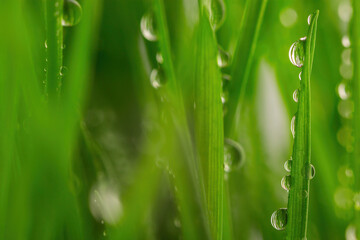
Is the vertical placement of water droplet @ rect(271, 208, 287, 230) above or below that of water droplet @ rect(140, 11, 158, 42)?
below

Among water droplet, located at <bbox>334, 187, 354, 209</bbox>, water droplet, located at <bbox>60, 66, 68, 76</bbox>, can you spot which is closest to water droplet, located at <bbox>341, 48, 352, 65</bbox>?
water droplet, located at <bbox>334, 187, 354, 209</bbox>

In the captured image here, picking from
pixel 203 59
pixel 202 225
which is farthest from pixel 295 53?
pixel 202 225

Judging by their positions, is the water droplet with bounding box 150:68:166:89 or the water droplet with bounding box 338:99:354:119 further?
the water droplet with bounding box 338:99:354:119

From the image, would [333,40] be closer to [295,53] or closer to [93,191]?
[295,53]

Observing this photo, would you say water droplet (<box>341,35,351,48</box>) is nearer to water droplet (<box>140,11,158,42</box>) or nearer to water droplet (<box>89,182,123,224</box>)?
water droplet (<box>140,11,158,42</box>)

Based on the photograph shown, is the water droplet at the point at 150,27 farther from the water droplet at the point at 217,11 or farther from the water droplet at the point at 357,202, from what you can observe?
the water droplet at the point at 357,202

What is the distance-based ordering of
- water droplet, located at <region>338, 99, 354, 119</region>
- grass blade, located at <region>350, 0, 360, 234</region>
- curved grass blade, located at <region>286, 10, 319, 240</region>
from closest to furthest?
curved grass blade, located at <region>286, 10, 319, 240</region> < grass blade, located at <region>350, 0, 360, 234</region> < water droplet, located at <region>338, 99, 354, 119</region>

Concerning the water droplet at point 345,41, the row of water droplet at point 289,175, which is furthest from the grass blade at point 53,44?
the water droplet at point 345,41
